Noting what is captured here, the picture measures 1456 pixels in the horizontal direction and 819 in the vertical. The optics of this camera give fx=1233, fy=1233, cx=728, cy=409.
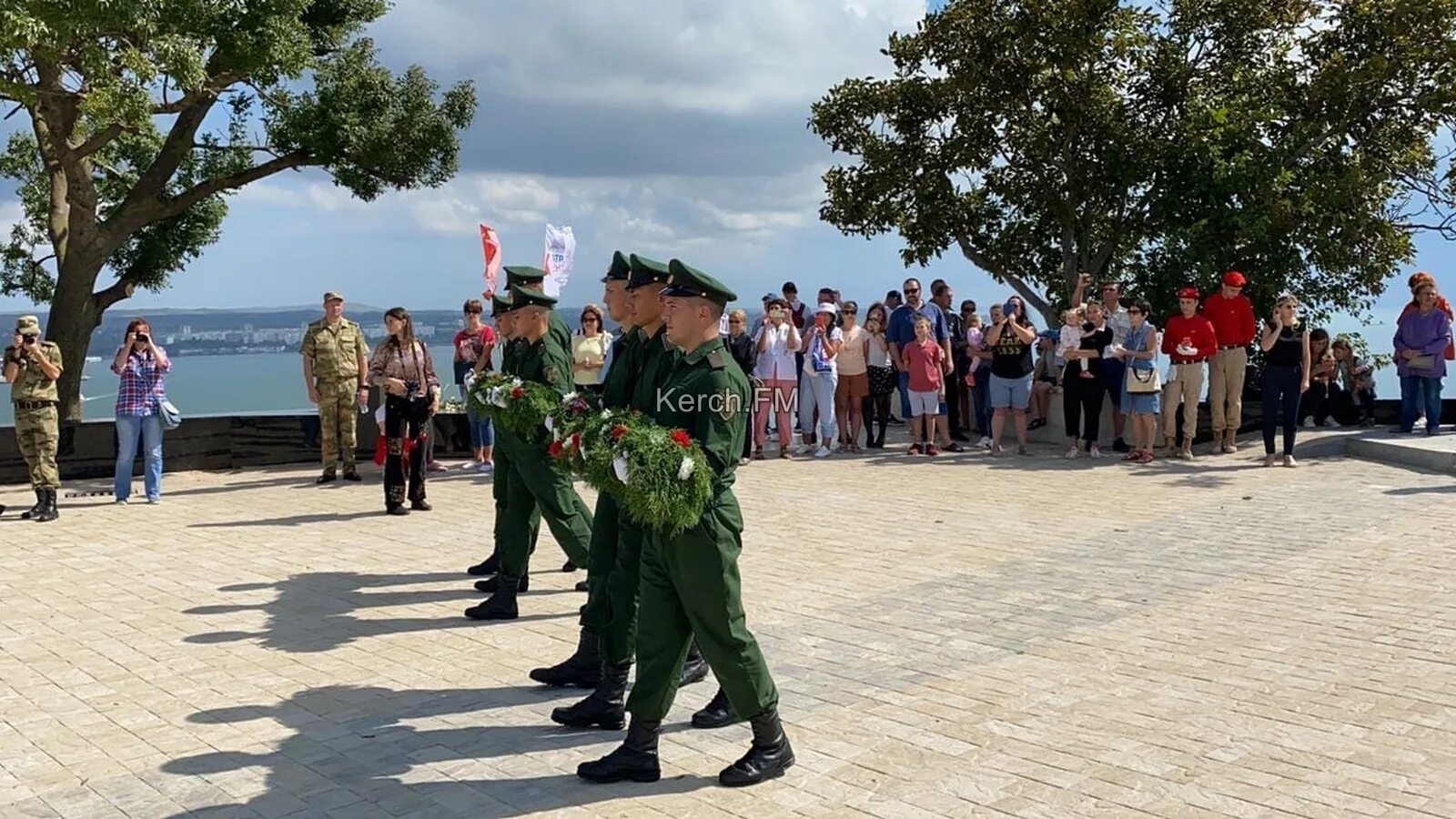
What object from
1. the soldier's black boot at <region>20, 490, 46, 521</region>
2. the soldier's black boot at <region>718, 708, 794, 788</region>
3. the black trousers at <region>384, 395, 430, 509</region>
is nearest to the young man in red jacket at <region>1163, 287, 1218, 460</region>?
the black trousers at <region>384, 395, 430, 509</region>

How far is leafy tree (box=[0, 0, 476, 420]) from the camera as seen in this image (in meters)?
12.3

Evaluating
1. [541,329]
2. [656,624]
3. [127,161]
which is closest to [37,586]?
[541,329]

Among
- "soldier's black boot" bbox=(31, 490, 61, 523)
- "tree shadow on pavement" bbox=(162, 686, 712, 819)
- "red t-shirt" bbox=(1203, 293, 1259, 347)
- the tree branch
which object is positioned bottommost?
"tree shadow on pavement" bbox=(162, 686, 712, 819)

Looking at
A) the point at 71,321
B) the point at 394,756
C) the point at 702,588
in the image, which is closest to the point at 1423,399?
the point at 702,588

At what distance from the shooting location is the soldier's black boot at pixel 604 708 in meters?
5.60

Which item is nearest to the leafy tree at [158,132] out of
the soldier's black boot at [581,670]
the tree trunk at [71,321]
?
the tree trunk at [71,321]

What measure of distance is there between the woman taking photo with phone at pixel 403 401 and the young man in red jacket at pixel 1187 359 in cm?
798

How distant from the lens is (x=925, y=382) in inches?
582

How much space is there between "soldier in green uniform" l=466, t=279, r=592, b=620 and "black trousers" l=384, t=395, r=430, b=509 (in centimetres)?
407

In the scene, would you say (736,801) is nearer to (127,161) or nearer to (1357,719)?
(1357,719)

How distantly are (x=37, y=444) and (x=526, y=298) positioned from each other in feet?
22.7

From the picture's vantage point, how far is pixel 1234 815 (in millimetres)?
4434

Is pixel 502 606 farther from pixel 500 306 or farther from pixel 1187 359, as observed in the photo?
pixel 1187 359

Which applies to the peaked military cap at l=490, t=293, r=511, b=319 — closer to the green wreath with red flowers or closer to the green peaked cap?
the green peaked cap
